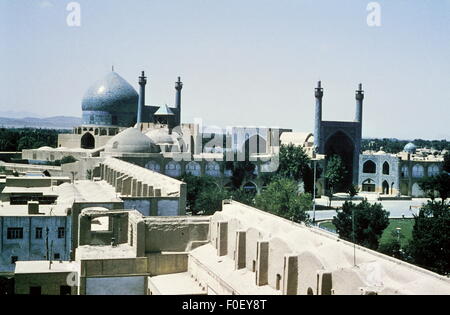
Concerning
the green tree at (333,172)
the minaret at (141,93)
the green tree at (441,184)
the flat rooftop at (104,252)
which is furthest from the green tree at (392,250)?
the minaret at (141,93)

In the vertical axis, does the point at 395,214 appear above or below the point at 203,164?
below

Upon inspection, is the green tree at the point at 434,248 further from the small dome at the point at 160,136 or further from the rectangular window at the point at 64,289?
the small dome at the point at 160,136

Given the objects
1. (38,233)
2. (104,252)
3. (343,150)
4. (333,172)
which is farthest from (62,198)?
(343,150)

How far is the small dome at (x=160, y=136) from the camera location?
4500 cm

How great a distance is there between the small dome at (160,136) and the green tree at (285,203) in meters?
16.4

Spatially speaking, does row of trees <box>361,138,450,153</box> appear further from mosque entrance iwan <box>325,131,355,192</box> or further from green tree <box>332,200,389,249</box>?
green tree <box>332,200,389,249</box>

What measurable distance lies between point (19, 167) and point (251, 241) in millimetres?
31863

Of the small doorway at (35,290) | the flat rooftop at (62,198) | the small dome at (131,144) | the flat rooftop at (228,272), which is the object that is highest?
the small dome at (131,144)

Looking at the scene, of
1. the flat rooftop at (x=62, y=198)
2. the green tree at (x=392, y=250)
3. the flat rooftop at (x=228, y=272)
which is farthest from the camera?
the flat rooftop at (x=62, y=198)

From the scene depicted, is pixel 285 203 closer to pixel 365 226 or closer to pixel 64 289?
pixel 365 226

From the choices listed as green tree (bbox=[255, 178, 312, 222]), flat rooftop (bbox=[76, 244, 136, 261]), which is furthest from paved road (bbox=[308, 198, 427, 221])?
flat rooftop (bbox=[76, 244, 136, 261])
